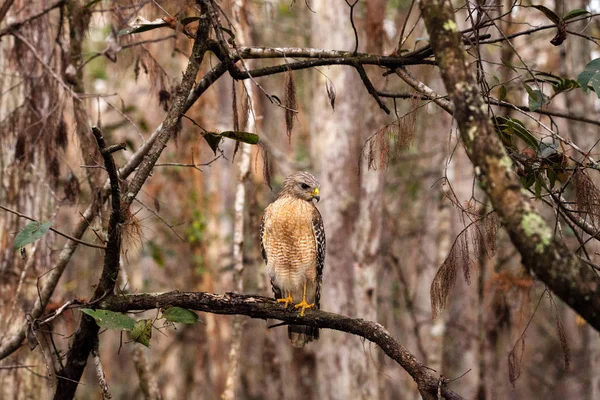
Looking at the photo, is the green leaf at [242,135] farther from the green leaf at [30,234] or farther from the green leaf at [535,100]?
the green leaf at [535,100]

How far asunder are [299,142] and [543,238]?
15.3 metres

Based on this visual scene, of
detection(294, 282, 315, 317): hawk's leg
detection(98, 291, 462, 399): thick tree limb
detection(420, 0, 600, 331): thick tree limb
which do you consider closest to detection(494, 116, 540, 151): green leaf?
detection(420, 0, 600, 331): thick tree limb

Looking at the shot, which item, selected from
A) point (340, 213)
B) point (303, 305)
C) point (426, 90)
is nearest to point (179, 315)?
point (303, 305)

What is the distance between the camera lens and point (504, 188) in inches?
89.0

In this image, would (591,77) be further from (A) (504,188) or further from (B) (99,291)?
(B) (99,291)

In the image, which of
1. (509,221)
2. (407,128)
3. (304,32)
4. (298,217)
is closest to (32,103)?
(298,217)

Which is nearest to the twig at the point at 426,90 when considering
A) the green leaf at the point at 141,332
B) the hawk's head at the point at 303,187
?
the green leaf at the point at 141,332

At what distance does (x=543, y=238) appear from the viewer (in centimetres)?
216

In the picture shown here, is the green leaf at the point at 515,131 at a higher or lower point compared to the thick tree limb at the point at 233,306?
higher

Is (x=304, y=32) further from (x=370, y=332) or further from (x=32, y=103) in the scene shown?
(x=370, y=332)

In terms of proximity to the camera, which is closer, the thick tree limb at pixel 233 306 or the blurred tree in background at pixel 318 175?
the blurred tree in background at pixel 318 175

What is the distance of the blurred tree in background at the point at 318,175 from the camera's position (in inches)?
127

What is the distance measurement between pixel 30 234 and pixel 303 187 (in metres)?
2.85

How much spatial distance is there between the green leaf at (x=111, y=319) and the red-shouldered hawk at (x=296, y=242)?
2235 mm
